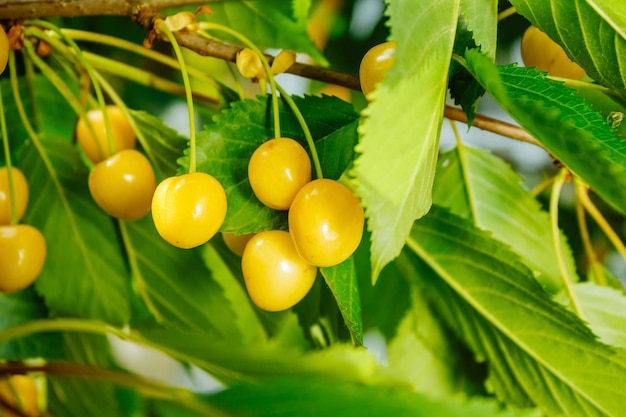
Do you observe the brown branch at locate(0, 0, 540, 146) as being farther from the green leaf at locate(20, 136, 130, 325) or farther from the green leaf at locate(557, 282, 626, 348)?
the green leaf at locate(557, 282, 626, 348)

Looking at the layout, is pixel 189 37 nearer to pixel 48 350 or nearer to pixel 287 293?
pixel 287 293

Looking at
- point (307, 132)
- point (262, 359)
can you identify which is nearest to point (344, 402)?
point (262, 359)

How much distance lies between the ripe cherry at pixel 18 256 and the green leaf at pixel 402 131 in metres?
0.24

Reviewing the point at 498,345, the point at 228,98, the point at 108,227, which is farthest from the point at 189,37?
the point at 498,345

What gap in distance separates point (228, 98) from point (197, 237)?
0.15 metres

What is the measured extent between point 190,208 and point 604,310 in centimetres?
35

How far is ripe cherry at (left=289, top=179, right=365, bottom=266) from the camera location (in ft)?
0.99

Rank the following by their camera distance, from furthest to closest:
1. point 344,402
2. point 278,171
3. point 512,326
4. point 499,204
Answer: point 499,204 → point 512,326 → point 278,171 → point 344,402

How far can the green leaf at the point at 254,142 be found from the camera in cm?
35

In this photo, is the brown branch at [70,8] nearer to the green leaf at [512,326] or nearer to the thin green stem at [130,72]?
the thin green stem at [130,72]

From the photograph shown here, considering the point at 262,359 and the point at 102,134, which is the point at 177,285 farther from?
the point at 262,359

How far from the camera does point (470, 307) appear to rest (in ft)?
1.52

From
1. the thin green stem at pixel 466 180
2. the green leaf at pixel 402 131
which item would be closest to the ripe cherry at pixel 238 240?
the green leaf at pixel 402 131

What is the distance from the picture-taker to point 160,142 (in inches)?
17.3
